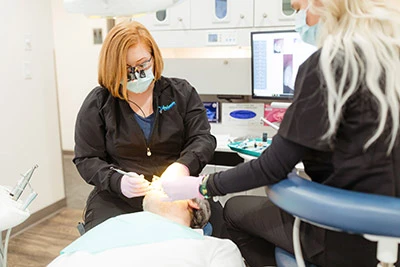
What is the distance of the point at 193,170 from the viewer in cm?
160

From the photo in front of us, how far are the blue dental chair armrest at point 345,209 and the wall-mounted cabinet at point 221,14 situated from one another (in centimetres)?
168

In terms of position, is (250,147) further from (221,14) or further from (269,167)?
(269,167)

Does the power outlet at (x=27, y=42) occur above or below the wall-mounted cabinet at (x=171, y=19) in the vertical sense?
below

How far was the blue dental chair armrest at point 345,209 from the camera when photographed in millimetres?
732

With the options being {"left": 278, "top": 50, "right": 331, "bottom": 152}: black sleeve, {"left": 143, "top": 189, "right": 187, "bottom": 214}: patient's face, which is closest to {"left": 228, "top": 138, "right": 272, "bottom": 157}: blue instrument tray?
{"left": 143, "top": 189, "right": 187, "bottom": 214}: patient's face

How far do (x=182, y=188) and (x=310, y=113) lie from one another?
0.49m

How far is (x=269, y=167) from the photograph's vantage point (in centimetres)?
93

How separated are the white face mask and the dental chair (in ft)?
2.98

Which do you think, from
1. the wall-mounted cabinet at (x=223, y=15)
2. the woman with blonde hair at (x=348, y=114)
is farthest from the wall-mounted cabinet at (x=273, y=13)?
the woman with blonde hair at (x=348, y=114)

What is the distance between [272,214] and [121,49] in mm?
874

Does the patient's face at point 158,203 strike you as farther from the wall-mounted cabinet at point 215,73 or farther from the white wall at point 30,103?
the white wall at point 30,103

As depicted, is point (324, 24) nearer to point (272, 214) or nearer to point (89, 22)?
point (272, 214)

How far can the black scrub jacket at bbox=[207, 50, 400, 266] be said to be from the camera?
86cm

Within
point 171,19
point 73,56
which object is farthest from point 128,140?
point 73,56
